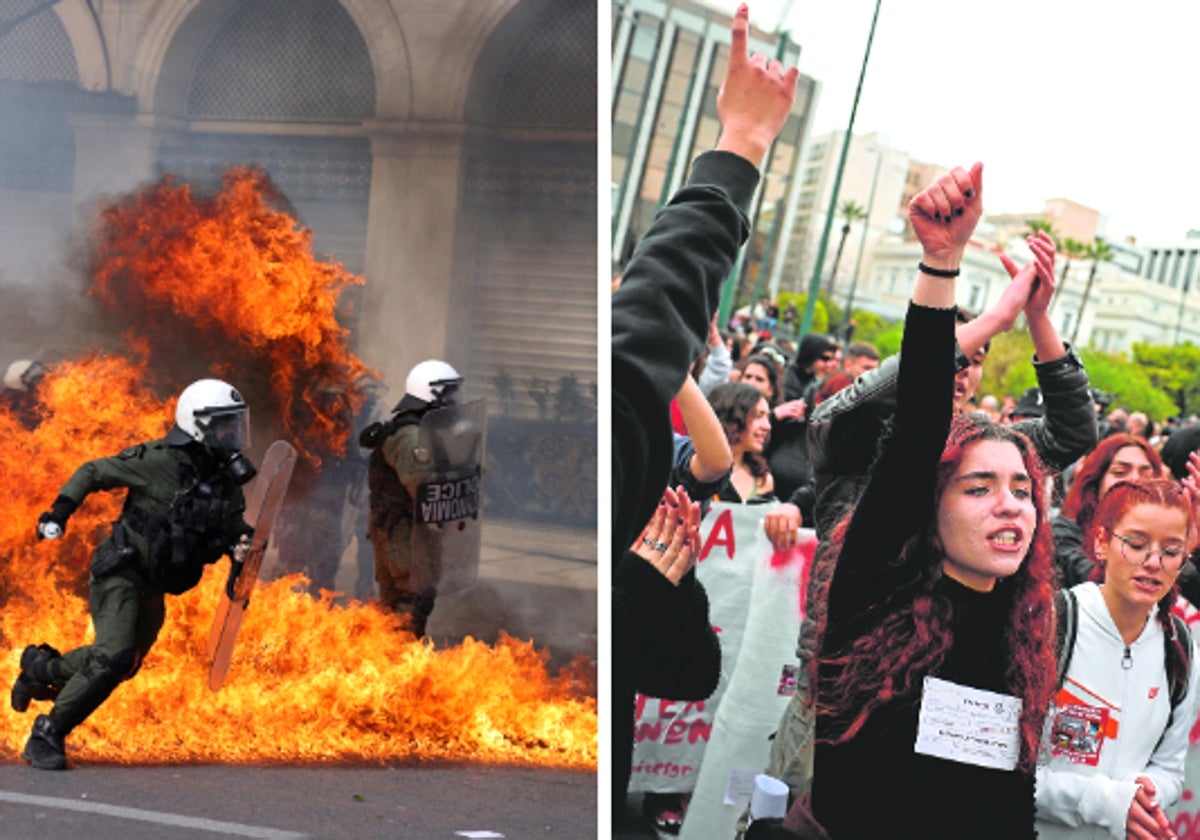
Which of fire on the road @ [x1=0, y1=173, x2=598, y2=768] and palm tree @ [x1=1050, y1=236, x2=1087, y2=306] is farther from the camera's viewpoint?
fire on the road @ [x1=0, y1=173, x2=598, y2=768]

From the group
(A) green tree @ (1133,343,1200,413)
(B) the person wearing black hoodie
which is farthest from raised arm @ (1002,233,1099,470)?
(B) the person wearing black hoodie

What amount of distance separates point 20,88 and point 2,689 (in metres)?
2.39

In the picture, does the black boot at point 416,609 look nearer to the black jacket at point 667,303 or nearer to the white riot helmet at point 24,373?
the white riot helmet at point 24,373

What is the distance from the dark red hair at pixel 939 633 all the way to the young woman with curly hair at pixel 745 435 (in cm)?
62

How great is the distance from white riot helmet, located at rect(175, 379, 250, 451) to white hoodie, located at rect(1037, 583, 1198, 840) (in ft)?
10.1

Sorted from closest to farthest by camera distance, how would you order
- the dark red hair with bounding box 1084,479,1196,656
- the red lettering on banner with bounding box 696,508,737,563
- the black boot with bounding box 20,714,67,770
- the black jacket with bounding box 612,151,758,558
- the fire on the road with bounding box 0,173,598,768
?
the black jacket with bounding box 612,151,758,558
the dark red hair with bounding box 1084,479,1196,656
the red lettering on banner with bounding box 696,508,737,563
the black boot with bounding box 20,714,67,770
the fire on the road with bounding box 0,173,598,768

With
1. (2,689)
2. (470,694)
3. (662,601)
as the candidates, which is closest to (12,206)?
(2,689)

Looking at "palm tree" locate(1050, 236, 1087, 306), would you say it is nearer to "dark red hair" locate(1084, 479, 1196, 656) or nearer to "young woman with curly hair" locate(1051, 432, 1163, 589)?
"young woman with curly hair" locate(1051, 432, 1163, 589)

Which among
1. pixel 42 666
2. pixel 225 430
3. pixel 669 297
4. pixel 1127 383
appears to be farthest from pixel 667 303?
pixel 42 666

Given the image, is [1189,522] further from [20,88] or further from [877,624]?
[20,88]

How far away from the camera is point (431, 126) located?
221 inches

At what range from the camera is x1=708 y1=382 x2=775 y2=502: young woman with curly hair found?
4.07 m

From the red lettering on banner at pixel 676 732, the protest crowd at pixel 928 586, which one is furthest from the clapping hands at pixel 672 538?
the red lettering on banner at pixel 676 732

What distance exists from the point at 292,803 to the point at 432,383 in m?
1.74
